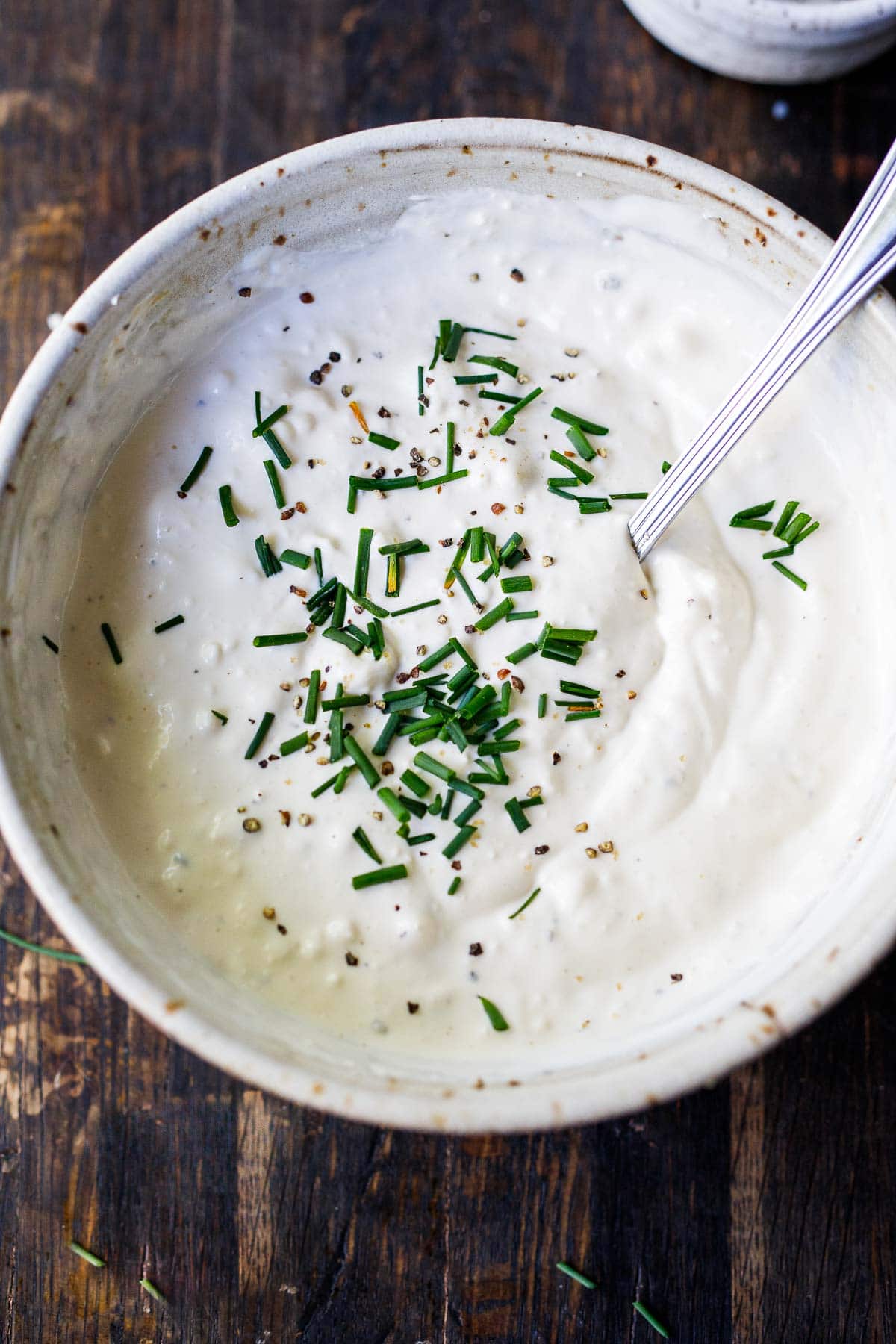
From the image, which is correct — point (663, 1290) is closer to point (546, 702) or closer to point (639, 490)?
point (546, 702)

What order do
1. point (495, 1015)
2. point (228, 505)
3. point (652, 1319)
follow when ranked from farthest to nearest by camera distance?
point (652, 1319), point (228, 505), point (495, 1015)

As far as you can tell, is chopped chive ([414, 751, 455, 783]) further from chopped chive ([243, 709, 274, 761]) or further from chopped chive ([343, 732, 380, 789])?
chopped chive ([243, 709, 274, 761])

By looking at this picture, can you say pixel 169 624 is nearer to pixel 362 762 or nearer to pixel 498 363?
pixel 362 762

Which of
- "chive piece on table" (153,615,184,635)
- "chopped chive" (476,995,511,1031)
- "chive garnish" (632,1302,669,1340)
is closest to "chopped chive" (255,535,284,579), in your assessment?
"chive piece on table" (153,615,184,635)

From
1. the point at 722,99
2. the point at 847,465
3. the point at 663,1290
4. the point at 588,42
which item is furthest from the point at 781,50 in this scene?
the point at 663,1290

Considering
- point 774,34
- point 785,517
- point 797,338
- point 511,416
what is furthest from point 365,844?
point 774,34

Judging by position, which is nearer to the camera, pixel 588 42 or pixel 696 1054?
pixel 696 1054
